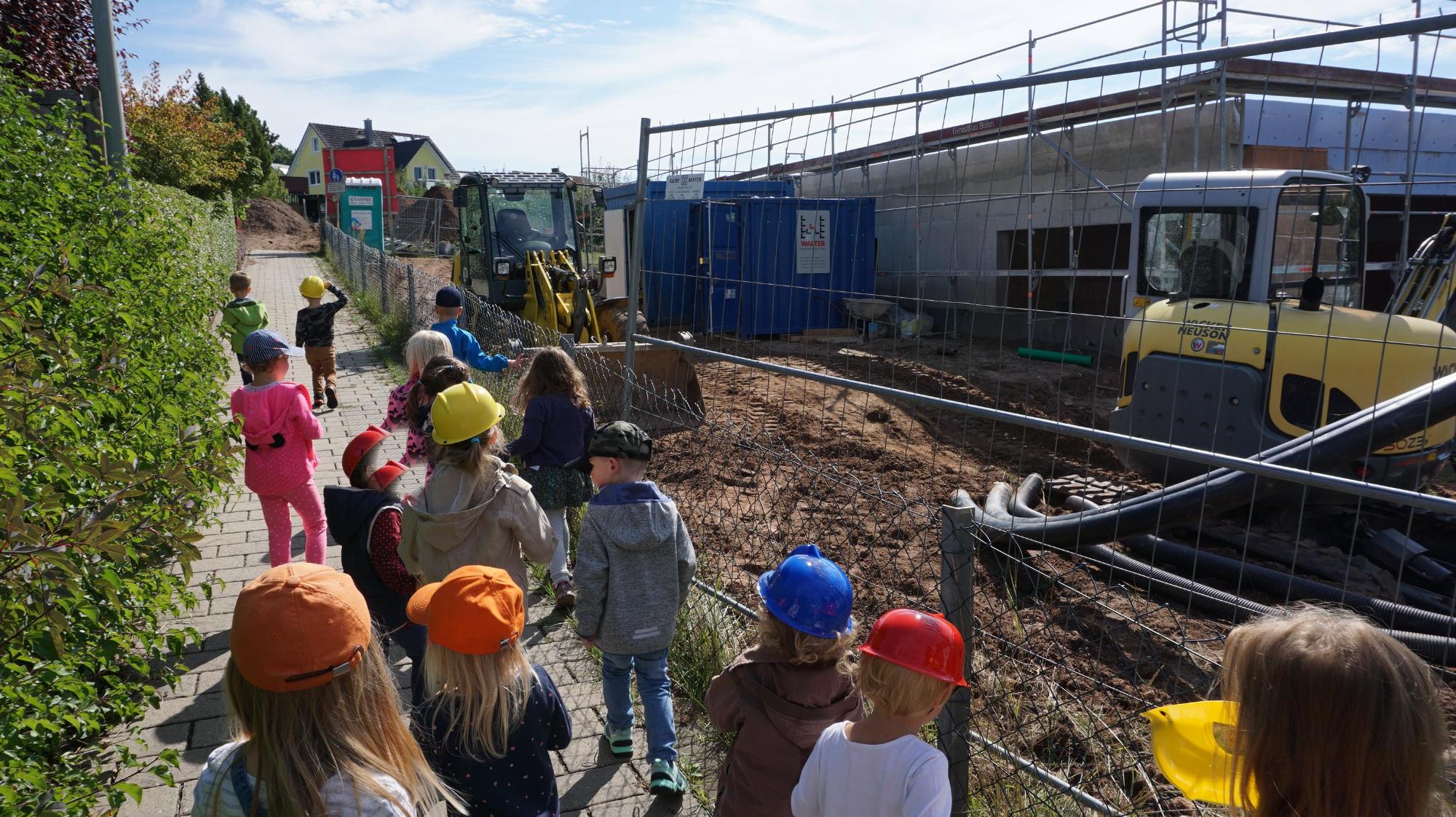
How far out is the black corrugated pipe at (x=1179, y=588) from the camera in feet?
10.2

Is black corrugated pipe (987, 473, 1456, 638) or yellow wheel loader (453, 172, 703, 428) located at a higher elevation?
yellow wheel loader (453, 172, 703, 428)

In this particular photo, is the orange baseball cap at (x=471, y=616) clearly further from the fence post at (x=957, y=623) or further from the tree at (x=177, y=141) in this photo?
the tree at (x=177, y=141)

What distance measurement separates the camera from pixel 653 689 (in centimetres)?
342

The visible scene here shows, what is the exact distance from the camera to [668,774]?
10.9ft

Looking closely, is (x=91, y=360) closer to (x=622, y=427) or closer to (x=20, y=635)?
(x=20, y=635)

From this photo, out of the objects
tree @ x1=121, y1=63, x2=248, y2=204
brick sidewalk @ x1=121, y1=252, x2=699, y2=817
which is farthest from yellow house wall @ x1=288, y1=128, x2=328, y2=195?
brick sidewalk @ x1=121, y1=252, x2=699, y2=817

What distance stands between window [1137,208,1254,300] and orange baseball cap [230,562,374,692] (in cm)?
527

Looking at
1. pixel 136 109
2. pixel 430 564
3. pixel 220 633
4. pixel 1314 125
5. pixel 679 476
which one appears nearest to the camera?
pixel 1314 125

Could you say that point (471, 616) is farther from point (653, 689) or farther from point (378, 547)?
point (378, 547)

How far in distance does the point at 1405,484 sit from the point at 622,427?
484 cm

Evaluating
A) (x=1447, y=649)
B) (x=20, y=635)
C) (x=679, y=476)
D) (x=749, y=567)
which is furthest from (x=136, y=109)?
(x=1447, y=649)

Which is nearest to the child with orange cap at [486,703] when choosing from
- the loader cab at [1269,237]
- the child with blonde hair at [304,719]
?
the child with blonde hair at [304,719]

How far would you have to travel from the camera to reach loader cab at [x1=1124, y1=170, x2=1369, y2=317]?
5.63m

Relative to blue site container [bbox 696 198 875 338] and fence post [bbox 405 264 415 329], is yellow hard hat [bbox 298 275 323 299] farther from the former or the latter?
blue site container [bbox 696 198 875 338]
